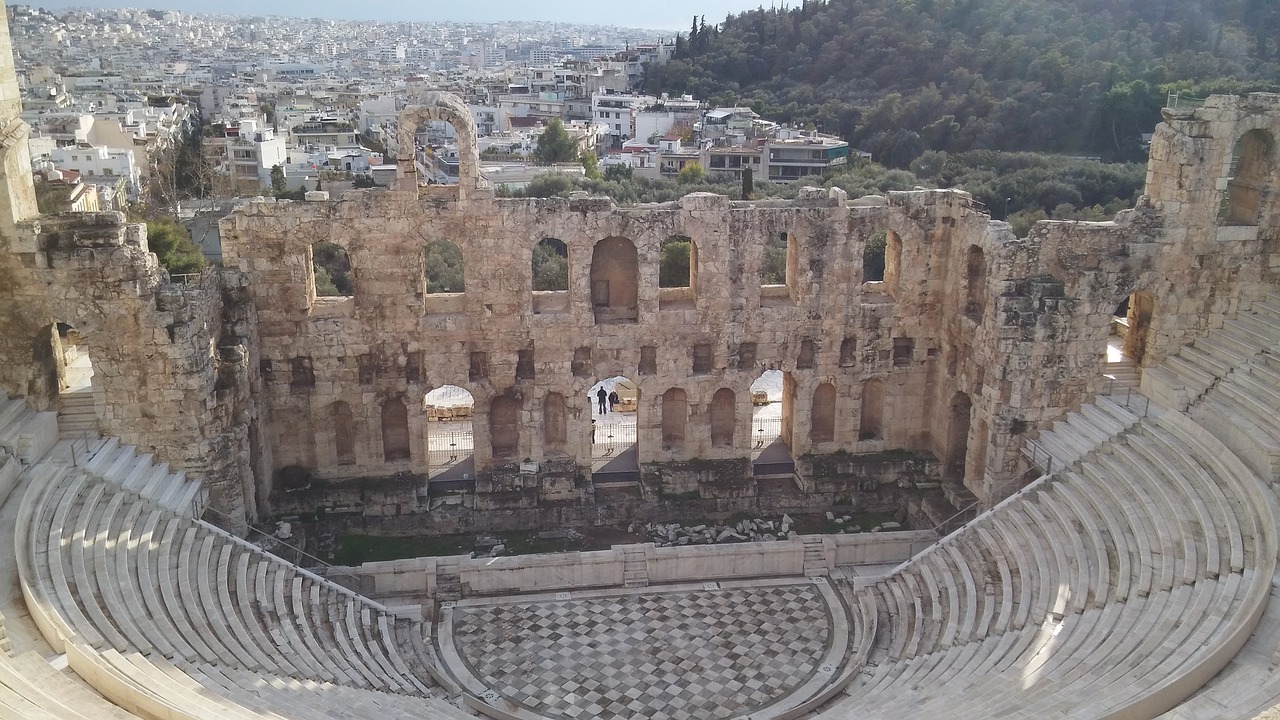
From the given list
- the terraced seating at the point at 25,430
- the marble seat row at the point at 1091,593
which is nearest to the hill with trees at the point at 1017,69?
the marble seat row at the point at 1091,593

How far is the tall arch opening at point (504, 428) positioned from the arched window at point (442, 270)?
16.1 m

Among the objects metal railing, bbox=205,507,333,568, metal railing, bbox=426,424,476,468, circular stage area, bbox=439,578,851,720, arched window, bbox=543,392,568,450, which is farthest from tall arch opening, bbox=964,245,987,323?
metal railing, bbox=205,507,333,568

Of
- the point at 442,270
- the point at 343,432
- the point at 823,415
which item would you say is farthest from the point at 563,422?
the point at 442,270

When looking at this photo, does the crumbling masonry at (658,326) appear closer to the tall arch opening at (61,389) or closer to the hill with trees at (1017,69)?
the tall arch opening at (61,389)

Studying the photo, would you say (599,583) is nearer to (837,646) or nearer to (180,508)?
(837,646)

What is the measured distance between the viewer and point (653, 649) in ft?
68.8

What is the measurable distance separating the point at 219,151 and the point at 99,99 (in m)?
55.2

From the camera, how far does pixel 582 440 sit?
1024 inches

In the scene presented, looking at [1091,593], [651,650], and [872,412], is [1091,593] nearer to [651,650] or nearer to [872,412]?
[651,650]

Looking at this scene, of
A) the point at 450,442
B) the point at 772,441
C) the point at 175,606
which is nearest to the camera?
the point at 175,606

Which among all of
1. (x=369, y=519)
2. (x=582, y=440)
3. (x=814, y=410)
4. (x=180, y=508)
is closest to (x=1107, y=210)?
(x=814, y=410)

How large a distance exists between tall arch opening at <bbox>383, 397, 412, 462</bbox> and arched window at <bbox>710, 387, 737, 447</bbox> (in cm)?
780

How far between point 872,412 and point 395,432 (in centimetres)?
1248

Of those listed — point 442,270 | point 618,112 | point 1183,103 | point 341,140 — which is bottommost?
point 442,270
